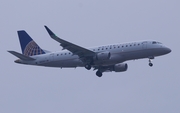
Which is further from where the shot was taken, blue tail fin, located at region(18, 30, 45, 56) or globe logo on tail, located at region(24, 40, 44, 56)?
blue tail fin, located at region(18, 30, 45, 56)

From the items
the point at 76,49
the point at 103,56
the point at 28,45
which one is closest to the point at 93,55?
the point at 103,56

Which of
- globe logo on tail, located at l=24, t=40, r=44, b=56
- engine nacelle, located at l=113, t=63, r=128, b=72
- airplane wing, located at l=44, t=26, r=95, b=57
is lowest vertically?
engine nacelle, located at l=113, t=63, r=128, b=72

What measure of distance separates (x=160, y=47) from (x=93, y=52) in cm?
812

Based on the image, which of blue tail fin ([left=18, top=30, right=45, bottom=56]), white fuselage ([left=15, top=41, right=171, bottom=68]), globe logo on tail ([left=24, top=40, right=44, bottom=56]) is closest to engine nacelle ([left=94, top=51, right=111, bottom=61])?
white fuselage ([left=15, top=41, right=171, bottom=68])

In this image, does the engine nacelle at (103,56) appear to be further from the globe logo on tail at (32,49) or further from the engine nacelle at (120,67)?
the globe logo on tail at (32,49)

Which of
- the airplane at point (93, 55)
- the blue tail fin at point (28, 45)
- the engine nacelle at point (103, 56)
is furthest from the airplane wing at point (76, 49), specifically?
the blue tail fin at point (28, 45)

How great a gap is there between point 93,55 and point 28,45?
10.8 m

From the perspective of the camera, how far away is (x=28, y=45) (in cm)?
6962

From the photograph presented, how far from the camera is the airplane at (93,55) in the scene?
61.6 meters

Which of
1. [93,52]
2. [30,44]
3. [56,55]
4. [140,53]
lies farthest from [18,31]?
[140,53]

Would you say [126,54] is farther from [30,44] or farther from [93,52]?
[30,44]

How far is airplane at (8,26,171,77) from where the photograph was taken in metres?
61.6

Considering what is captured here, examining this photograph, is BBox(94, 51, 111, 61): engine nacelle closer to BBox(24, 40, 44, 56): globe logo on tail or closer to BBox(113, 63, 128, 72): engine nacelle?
BBox(113, 63, 128, 72): engine nacelle

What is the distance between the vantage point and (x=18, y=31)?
71.0 meters
